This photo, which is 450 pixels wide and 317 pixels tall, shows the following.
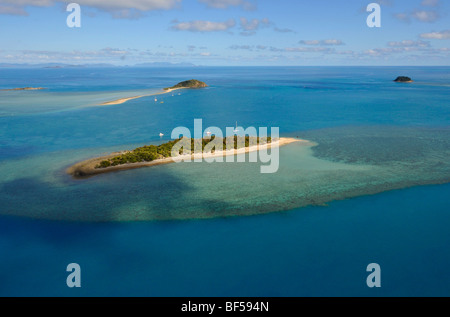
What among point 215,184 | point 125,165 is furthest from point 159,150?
point 215,184

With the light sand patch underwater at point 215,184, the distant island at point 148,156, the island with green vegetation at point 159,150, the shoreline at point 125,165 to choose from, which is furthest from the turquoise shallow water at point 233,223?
the island with green vegetation at point 159,150

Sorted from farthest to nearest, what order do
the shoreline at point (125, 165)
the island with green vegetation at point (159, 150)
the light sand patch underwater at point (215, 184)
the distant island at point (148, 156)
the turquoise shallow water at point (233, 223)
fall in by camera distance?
the island with green vegetation at point (159, 150) < the distant island at point (148, 156) < the shoreline at point (125, 165) < the light sand patch underwater at point (215, 184) < the turquoise shallow water at point (233, 223)

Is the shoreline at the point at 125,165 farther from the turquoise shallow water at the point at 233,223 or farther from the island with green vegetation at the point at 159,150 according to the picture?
the turquoise shallow water at the point at 233,223

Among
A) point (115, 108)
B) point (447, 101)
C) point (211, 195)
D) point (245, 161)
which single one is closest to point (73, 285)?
point (211, 195)

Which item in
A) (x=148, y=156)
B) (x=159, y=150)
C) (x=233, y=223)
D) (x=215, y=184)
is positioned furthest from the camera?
(x=159, y=150)

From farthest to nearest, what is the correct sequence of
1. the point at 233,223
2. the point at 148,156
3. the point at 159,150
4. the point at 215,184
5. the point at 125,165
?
1. the point at 159,150
2. the point at 148,156
3. the point at 125,165
4. the point at 215,184
5. the point at 233,223

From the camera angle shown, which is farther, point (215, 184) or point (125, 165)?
point (125, 165)

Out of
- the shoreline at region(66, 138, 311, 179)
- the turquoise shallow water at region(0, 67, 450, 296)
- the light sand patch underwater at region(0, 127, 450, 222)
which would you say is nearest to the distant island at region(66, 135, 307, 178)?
the shoreline at region(66, 138, 311, 179)

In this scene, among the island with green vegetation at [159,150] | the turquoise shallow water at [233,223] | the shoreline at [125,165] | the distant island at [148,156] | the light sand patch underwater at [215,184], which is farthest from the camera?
the island with green vegetation at [159,150]

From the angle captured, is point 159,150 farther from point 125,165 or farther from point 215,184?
point 215,184
